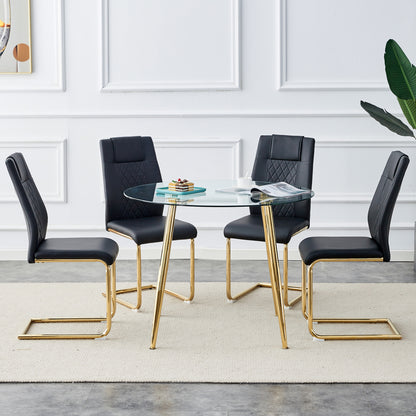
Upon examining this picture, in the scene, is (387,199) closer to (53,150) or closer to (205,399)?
(205,399)

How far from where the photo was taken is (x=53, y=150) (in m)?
5.28

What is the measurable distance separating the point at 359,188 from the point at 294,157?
1104mm

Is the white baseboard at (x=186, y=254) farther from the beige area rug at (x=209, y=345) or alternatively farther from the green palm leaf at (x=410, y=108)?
the green palm leaf at (x=410, y=108)

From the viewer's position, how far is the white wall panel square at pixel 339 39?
16.8 feet

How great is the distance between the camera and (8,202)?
532 centimetres

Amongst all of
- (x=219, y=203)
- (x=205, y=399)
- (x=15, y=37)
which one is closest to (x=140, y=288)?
(x=219, y=203)

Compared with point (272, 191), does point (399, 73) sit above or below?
above

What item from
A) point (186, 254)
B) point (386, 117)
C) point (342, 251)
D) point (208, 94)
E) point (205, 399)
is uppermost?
point (208, 94)

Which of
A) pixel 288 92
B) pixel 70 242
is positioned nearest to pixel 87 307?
pixel 70 242

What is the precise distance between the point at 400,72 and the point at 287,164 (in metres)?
0.86

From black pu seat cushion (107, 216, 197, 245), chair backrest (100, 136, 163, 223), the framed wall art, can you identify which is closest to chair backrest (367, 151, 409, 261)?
black pu seat cushion (107, 216, 197, 245)

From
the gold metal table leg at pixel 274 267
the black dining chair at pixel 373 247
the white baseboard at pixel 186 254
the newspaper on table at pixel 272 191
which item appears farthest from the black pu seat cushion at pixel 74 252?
the white baseboard at pixel 186 254

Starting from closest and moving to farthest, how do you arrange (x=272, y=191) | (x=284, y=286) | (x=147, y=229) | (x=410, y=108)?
(x=272, y=191), (x=147, y=229), (x=284, y=286), (x=410, y=108)

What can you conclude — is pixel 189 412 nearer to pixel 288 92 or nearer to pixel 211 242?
pixel 211 242
